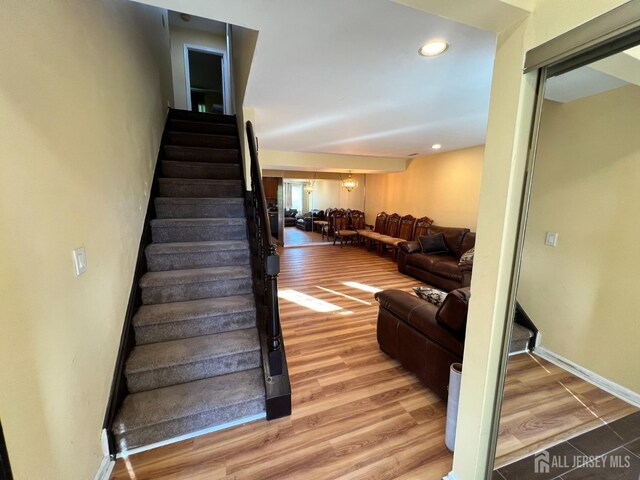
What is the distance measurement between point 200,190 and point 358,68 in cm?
202

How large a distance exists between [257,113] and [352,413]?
9.76 feet

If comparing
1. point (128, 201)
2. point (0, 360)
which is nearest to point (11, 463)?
point (0, 360)

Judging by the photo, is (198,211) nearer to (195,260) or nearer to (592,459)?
(195,260)

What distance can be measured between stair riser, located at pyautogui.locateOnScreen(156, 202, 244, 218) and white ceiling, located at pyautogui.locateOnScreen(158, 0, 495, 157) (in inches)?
43.0

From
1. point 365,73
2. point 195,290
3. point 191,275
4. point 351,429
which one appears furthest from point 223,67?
point 351,429

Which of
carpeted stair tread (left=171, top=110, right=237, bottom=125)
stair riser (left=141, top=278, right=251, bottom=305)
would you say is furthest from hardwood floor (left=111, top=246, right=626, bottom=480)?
carpeted stair tread (left=171, top=110, right=237, bottom=125)

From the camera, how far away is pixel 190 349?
1.85 metres

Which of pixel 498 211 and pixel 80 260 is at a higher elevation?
pixel 498 211

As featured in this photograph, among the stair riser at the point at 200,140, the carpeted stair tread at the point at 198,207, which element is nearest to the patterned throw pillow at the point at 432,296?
the carpeted stair tread at the point at 198,207

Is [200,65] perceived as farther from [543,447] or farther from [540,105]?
[543,447]

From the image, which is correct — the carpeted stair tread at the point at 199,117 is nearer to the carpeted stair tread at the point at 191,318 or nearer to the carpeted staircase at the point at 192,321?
the carpeted staircase at the point at 192,321

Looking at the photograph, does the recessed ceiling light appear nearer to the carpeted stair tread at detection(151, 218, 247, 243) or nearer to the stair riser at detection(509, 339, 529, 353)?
the stair riser at detection(509, 339, 529, 353)

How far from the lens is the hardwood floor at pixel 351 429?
1.42m

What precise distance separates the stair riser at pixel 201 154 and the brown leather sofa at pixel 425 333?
2.57 m
